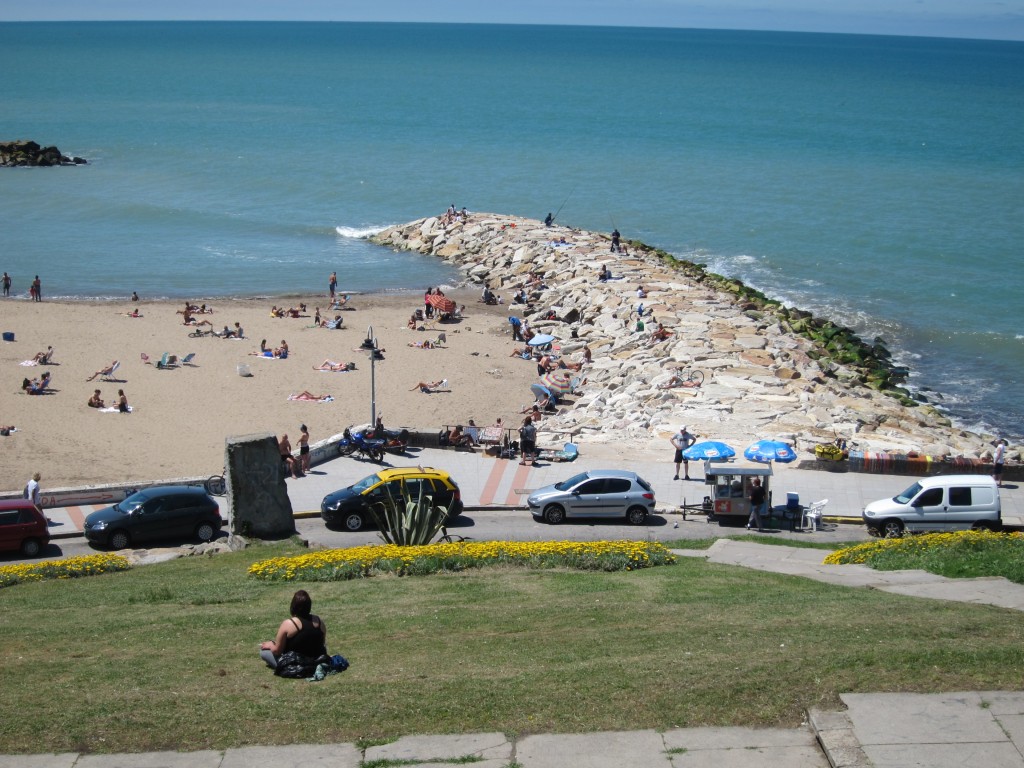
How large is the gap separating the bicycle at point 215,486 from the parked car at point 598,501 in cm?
709

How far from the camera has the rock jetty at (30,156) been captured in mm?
86500

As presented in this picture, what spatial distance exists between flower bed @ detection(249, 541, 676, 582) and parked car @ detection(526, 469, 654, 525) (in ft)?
15.8

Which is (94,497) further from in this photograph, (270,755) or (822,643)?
(822,643)

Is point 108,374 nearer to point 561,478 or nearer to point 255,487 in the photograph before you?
point 255,487

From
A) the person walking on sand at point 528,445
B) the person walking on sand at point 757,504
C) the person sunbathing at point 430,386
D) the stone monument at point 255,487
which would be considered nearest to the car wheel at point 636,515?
the person walking on sand at point 757,504

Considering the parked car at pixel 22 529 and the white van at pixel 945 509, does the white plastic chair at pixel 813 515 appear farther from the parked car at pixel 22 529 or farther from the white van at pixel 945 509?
the parked car at pixel 22 529

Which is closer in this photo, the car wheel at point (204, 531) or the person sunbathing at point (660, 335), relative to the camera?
the car wheel at point (204, 531)

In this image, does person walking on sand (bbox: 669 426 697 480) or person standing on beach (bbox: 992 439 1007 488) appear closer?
person standing on beach (bbox: 992 439 1007 488)

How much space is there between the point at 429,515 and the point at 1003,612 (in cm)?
962

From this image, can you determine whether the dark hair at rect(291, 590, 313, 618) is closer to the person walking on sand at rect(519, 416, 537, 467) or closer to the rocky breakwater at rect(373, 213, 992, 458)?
the person walking on sand at rect(519, 416, 537, 467)

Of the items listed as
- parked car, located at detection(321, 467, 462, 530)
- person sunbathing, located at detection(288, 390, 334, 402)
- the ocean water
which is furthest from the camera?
the ocean water

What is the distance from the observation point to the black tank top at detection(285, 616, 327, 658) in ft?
37.3

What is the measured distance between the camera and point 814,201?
259 feet

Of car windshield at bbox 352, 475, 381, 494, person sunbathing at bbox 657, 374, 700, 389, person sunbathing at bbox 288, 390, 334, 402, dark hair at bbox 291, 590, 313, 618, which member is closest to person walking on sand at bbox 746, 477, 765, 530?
car windshield at bbox 352, 475, 381, 494
